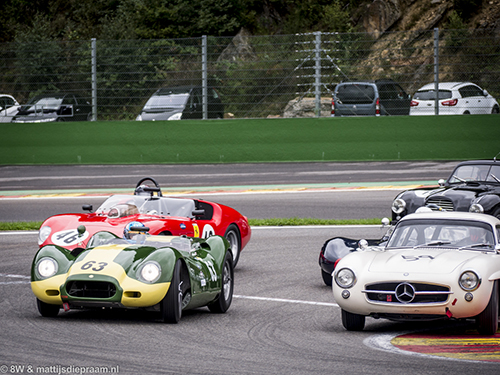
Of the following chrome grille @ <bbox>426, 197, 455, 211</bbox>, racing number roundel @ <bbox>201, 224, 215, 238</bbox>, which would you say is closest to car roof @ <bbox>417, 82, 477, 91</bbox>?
chrome grille @ <bbox>426, 197, 455, 211</bbox>

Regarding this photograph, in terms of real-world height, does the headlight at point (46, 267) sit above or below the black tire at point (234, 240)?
above

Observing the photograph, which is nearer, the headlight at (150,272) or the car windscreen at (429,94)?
the headlight at (150,272)

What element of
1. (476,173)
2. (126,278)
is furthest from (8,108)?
(126,278)

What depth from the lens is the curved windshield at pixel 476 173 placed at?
44.2ft

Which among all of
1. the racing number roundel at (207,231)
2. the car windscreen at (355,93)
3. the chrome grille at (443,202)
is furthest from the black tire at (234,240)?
the car windscreen at (355,93)

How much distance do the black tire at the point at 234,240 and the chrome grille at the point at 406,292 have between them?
14.0ft

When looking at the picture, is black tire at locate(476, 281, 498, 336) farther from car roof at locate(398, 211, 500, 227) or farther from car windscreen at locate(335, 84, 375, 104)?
car windscreen at locate(335, 84, 375, 104)

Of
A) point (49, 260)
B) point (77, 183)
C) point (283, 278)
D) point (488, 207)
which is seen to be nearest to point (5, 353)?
point (49, 260)

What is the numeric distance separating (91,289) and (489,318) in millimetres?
3462

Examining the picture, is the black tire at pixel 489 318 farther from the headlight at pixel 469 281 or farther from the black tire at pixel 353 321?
the black tire at pixel 353 321

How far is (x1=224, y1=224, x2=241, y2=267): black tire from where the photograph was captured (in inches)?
432

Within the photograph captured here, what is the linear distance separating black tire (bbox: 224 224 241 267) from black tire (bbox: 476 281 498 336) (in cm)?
482

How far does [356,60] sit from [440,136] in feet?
11.3

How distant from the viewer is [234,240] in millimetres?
11156
